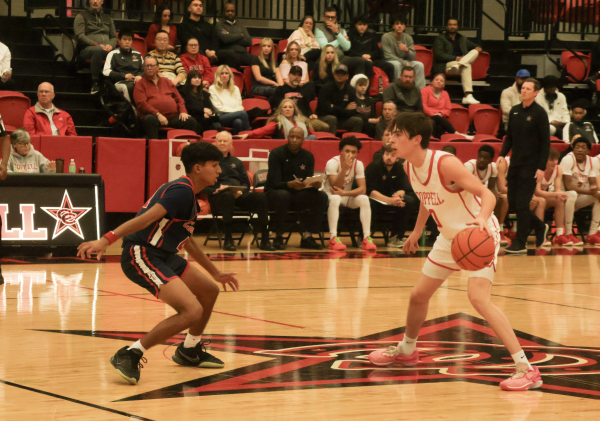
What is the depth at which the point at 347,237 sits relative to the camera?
13.1m

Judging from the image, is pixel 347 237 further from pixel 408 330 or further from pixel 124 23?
pixel 408 330

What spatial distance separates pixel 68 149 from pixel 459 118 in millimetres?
6915

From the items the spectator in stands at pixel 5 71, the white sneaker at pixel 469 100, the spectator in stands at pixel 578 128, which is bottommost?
the spectator in stands at pixel 578 128

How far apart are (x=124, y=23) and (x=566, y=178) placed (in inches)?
314

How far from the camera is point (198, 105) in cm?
1256

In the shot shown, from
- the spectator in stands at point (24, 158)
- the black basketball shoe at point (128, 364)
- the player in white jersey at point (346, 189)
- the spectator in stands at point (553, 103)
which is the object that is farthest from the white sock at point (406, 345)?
the spectator in stands at point (553, 103)

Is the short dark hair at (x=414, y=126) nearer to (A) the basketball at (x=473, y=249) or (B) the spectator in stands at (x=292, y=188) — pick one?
(A) the basketball at (x=473, y=249)

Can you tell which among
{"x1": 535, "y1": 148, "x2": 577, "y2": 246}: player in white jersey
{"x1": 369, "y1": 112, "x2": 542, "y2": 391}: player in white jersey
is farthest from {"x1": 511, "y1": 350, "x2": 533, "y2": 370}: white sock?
{"x1": 535, "y1": 148, "x2": 577, "y2": 246}: player in white jersey

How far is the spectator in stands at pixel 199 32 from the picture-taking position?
13812 mm

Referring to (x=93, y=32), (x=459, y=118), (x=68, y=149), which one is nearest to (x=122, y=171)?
(x=68, y=149)

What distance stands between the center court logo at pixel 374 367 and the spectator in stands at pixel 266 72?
27.8 feet

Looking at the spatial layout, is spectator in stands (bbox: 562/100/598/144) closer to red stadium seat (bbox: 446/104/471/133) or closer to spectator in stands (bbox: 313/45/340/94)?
red stadium seat (bbox: 446/104/471/133)

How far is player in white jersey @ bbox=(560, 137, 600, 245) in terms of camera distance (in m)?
12.5

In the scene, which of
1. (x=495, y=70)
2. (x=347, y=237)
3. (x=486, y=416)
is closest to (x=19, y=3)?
(x=347, y=237)
